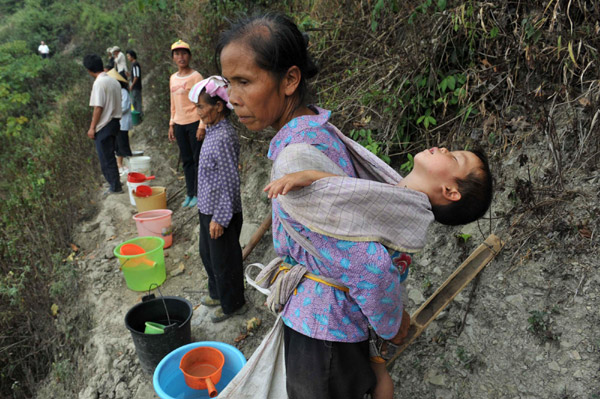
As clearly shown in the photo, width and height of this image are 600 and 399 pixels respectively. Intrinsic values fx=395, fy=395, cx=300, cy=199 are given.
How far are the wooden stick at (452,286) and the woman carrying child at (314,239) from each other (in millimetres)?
212

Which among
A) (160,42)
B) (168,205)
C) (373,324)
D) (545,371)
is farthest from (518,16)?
(160,42)

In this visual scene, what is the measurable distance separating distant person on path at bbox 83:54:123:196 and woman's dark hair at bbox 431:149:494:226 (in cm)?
571

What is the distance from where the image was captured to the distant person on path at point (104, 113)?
224 inches

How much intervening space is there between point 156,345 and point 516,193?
2605mm

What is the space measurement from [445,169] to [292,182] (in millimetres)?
521

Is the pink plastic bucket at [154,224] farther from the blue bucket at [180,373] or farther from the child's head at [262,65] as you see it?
the child's head at [262,65]

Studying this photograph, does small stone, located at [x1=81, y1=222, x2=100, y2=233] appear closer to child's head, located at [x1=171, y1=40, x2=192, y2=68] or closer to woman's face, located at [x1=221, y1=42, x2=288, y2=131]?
child's head, located at [x1=171, y1=40, x2=192, y2=68]

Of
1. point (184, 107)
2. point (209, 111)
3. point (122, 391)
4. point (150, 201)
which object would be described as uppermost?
point (209, 111)

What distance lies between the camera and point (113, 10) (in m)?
18.9

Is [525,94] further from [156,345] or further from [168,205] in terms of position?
[168,205]

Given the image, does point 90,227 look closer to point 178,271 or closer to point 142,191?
point 142,191

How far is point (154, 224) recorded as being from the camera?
14.8ft

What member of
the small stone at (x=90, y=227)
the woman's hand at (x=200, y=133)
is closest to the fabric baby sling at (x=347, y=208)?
the woman's hand at (x=200, y=133)

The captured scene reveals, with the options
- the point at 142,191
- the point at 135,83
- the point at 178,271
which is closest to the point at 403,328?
the point at 178,271
